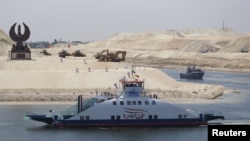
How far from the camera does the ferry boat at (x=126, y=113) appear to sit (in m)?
49.0

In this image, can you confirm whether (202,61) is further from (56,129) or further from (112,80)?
(56,129)

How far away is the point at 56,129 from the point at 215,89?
122 feet

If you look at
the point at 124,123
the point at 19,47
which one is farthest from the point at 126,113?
the point at 19,47

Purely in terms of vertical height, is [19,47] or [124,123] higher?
[19,47]

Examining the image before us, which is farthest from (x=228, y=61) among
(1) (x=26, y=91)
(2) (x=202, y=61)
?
(1) (x=26, y=91)

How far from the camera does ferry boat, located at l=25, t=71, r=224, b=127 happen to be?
49000mm

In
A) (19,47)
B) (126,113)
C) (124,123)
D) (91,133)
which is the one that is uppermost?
(19,47)

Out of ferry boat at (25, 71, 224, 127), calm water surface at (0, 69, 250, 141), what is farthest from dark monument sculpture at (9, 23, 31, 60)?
ferry boat at (25, 71, 224, 127)

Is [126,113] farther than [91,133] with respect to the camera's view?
Yes

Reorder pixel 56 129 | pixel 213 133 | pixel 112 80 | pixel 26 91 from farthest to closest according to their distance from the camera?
1. pixel 112 80
2. pixel 26 91
3. pixel 56 129
4. pixel 213 133

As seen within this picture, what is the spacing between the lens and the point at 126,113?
49.1 meters

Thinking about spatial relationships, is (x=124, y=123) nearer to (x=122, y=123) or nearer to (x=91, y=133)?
(x=122, y=123)

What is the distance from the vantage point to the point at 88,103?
164ft

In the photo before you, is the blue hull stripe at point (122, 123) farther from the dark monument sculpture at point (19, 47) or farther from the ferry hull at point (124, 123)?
the dark monument sculpture at point (19, 47)
